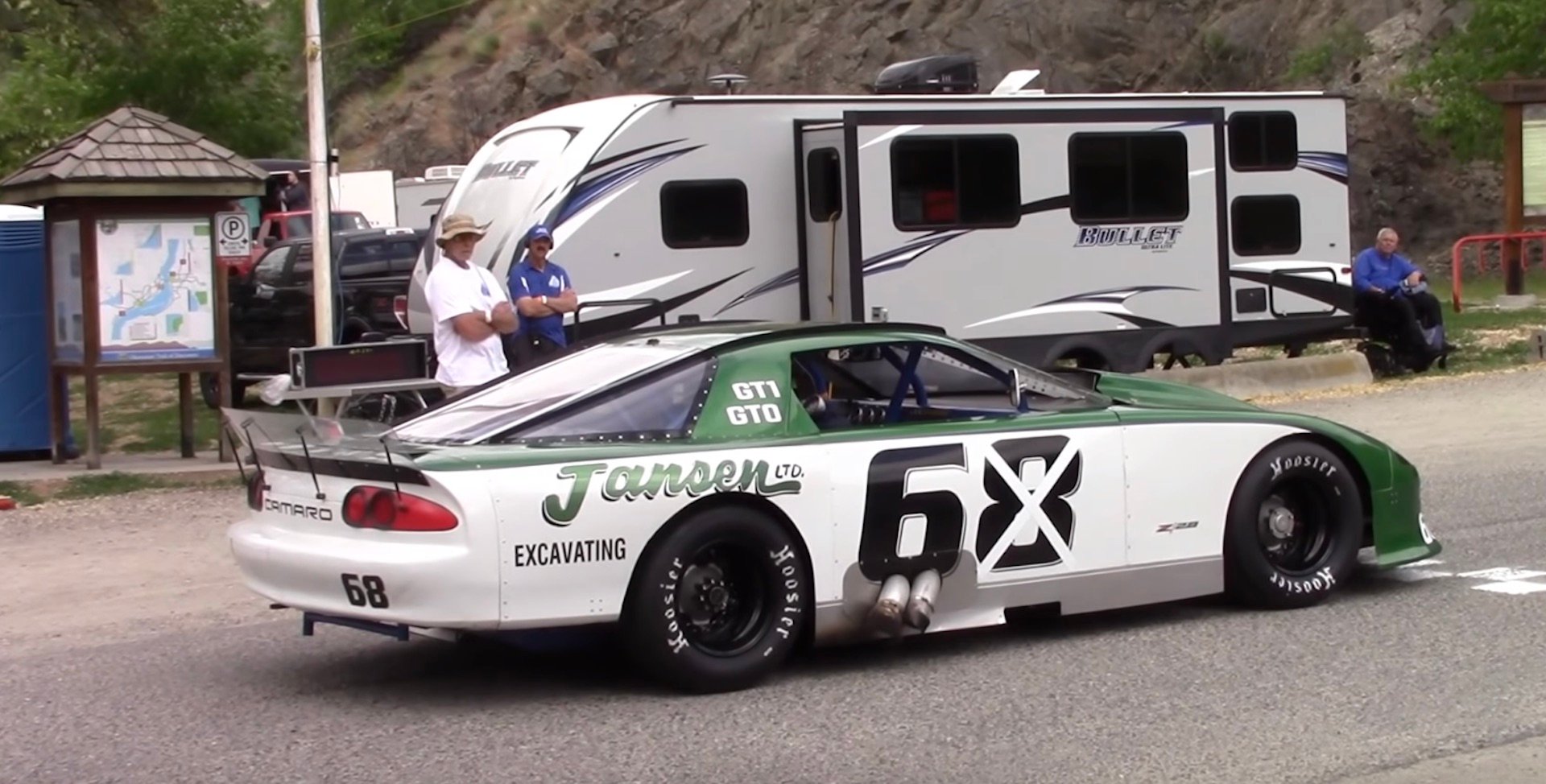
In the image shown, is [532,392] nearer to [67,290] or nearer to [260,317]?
[67,290]

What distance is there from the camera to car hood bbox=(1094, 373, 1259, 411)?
853 cm

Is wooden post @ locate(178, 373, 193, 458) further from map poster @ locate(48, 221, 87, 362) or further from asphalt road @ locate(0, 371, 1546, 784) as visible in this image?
asphalt road @ locate(0, 371, 1546, 784)

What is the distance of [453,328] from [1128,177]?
8.37 meters

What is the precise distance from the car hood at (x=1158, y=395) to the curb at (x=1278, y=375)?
8.74 meters

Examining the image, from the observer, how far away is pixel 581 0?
5009 cm

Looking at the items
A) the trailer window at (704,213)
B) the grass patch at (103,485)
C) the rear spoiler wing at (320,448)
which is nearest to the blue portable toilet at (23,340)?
the grass patch at (103,485)

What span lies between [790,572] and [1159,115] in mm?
11705

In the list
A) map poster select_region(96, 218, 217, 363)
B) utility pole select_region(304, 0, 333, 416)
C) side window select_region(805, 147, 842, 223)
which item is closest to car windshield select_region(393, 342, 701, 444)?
map poster select_region(96, 218, 217, 363)

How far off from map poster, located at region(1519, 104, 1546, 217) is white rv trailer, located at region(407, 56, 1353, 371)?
7.78 m

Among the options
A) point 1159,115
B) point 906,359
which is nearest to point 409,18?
point 1159,115

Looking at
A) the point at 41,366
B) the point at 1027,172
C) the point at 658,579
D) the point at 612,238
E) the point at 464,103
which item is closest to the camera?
the point at 658,579

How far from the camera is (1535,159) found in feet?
85.0

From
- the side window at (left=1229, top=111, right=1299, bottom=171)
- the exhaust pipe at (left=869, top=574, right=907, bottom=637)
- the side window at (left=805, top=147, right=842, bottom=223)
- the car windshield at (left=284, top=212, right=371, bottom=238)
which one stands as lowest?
the exhaust pipe at (left=869, top=574, right=907, bottom=637)

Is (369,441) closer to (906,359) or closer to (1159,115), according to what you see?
(906,359)
